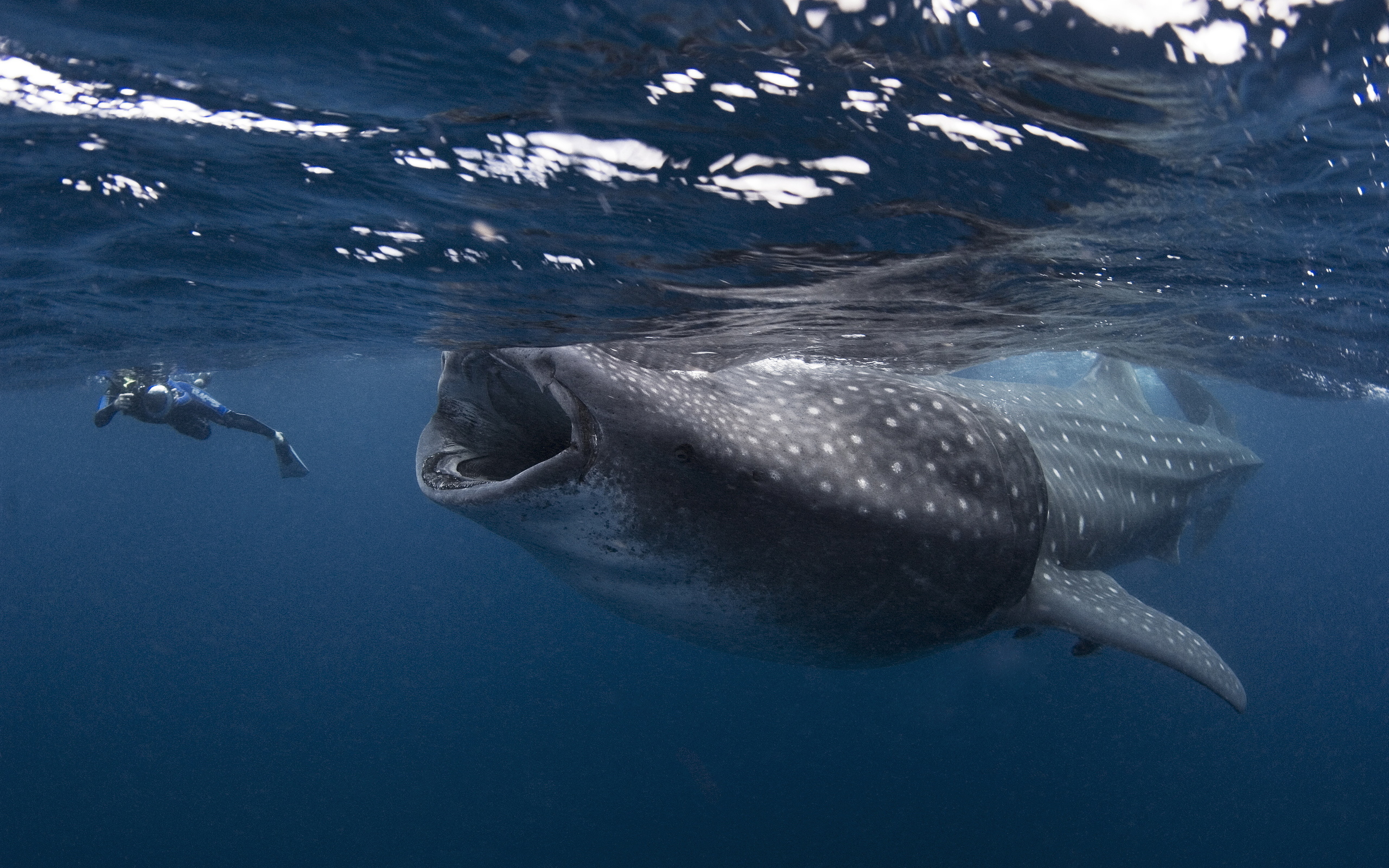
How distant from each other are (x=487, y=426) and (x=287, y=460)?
53.9ft

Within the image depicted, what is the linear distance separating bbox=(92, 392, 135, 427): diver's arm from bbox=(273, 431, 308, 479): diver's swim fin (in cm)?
307

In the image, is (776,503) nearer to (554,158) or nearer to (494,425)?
(494,425)

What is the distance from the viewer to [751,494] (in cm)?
388

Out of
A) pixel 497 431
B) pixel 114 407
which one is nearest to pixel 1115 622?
pixel 497 431

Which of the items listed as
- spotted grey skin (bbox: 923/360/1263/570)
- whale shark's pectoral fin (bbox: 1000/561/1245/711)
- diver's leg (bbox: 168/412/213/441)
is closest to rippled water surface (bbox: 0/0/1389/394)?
spotted grey skin (bbox: 923/360/1263/570)

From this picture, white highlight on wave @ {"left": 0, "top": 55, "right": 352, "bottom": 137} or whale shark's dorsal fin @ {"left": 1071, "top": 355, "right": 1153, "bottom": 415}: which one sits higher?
white highlight on wave @ {"left": 0, "top": 55, "right": 352, "bottom": 137}

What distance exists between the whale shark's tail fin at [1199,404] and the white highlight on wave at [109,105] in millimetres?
16183

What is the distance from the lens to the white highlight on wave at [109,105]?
3.75 metres

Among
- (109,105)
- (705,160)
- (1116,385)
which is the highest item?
(705,160)

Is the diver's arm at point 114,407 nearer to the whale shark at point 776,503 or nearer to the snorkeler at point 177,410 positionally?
the snorkeler at point 177,410

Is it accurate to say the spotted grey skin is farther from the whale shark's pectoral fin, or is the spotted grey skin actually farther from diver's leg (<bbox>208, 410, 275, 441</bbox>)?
diver's leg (<bbox>208, 410, 275, 441</bbox>)

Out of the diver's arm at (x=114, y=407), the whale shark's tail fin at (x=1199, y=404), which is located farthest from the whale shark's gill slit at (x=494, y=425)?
the diver's arm at (x=114, y=407)

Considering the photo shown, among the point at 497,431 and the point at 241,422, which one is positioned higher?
the point at 497,431

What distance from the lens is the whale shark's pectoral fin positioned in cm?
521
